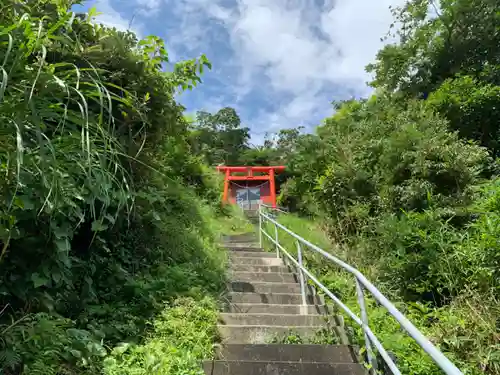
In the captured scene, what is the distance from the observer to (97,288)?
339cm

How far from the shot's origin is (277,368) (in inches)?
106

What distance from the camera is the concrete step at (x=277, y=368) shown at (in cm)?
267

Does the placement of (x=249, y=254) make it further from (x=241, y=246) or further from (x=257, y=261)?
(x=241, y=246)

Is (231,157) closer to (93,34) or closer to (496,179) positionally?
(496,179)

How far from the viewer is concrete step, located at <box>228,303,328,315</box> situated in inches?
156

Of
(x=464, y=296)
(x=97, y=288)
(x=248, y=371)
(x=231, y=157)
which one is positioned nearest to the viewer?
(x=248, y=371)

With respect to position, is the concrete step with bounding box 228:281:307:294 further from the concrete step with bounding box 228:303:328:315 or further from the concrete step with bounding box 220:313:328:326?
the concrete step with bounding box 220:313:328:326

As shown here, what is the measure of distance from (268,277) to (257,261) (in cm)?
84

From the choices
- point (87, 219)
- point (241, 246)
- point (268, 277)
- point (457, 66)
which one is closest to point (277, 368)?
point (87, 219)

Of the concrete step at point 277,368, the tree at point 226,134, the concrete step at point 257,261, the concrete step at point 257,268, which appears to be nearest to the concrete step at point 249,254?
the concrete step at point 257,261

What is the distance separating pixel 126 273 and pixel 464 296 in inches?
131

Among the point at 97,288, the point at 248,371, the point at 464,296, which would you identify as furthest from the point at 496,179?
the point at 97,288

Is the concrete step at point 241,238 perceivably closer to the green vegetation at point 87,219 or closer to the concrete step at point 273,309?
the green vegetation at point 87,219

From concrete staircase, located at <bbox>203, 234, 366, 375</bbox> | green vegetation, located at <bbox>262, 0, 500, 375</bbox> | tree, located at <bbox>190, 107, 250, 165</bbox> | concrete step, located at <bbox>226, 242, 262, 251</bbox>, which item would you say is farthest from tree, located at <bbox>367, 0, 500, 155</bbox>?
tree, located at <bbox>190, 107, 250, 165</bbox>
